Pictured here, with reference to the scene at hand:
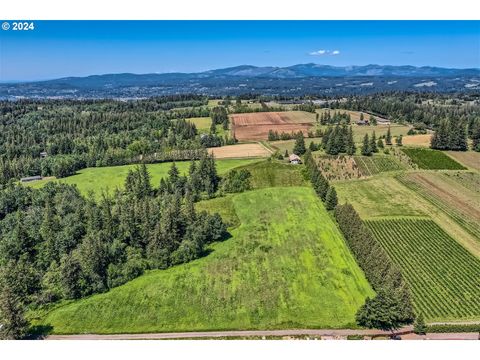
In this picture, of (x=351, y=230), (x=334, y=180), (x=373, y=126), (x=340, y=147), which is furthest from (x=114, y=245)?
(x=373, y=126)

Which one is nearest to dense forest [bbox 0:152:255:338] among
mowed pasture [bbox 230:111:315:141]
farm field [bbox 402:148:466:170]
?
farm field [bbox 402:148:466:170]

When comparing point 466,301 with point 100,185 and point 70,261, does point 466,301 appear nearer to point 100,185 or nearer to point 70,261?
point 70,261

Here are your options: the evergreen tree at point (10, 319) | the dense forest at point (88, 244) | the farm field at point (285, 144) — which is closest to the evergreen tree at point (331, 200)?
the dense forest at point (88, 244)

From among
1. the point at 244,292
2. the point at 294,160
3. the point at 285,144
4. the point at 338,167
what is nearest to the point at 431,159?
the point at 338,167

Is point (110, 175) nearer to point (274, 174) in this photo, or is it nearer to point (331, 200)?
point (274, 174)

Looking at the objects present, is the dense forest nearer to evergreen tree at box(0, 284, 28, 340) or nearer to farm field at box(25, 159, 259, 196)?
evergreen tree at box(0, 284, 28, 340)
